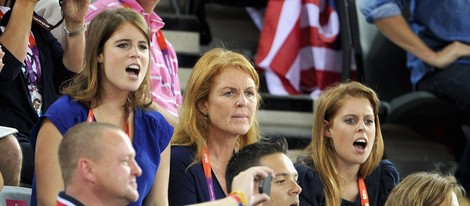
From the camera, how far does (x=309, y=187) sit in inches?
199

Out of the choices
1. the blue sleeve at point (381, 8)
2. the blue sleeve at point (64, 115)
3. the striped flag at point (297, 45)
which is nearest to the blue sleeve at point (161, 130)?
the blue sleeve at point (64, 115)

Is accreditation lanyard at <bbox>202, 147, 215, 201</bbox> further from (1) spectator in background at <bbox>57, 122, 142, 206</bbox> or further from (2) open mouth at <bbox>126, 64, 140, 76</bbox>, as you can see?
(1) spectator in background at <bbox>57, 122, 142, 206</bbox>

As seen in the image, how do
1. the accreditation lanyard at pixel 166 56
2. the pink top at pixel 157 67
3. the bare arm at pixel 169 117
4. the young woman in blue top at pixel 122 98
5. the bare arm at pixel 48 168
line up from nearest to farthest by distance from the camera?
1. the bare arm at pixel 48 168
2. the young woman in blue top at pixel 122 98
3. the bare arm at pixel 169 117
4. the pink top at pixel 157 67
5. the accreditation lanyard at pixel 166 56

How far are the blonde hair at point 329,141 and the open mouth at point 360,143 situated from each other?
105 mm

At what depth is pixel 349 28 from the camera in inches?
273

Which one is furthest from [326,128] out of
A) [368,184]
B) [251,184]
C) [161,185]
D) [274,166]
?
[251,184]

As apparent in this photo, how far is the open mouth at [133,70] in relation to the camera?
14.7 feet

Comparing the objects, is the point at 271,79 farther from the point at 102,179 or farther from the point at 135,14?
the point at 102,179

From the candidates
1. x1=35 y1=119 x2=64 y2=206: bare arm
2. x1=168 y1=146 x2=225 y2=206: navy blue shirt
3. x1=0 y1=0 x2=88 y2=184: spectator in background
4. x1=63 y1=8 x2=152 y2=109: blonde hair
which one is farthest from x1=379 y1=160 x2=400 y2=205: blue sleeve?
x1=35 y1=119 x2=64 y2=206: bare arm

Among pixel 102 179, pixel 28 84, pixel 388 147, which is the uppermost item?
pixel 102 179

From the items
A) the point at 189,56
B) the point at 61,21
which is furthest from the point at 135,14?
the point at 189,56

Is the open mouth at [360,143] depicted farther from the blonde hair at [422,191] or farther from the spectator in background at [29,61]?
the spectator in background at [29,61]

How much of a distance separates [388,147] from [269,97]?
2.73ft

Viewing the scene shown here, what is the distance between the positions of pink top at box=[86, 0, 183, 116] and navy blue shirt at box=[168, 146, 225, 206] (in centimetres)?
50
